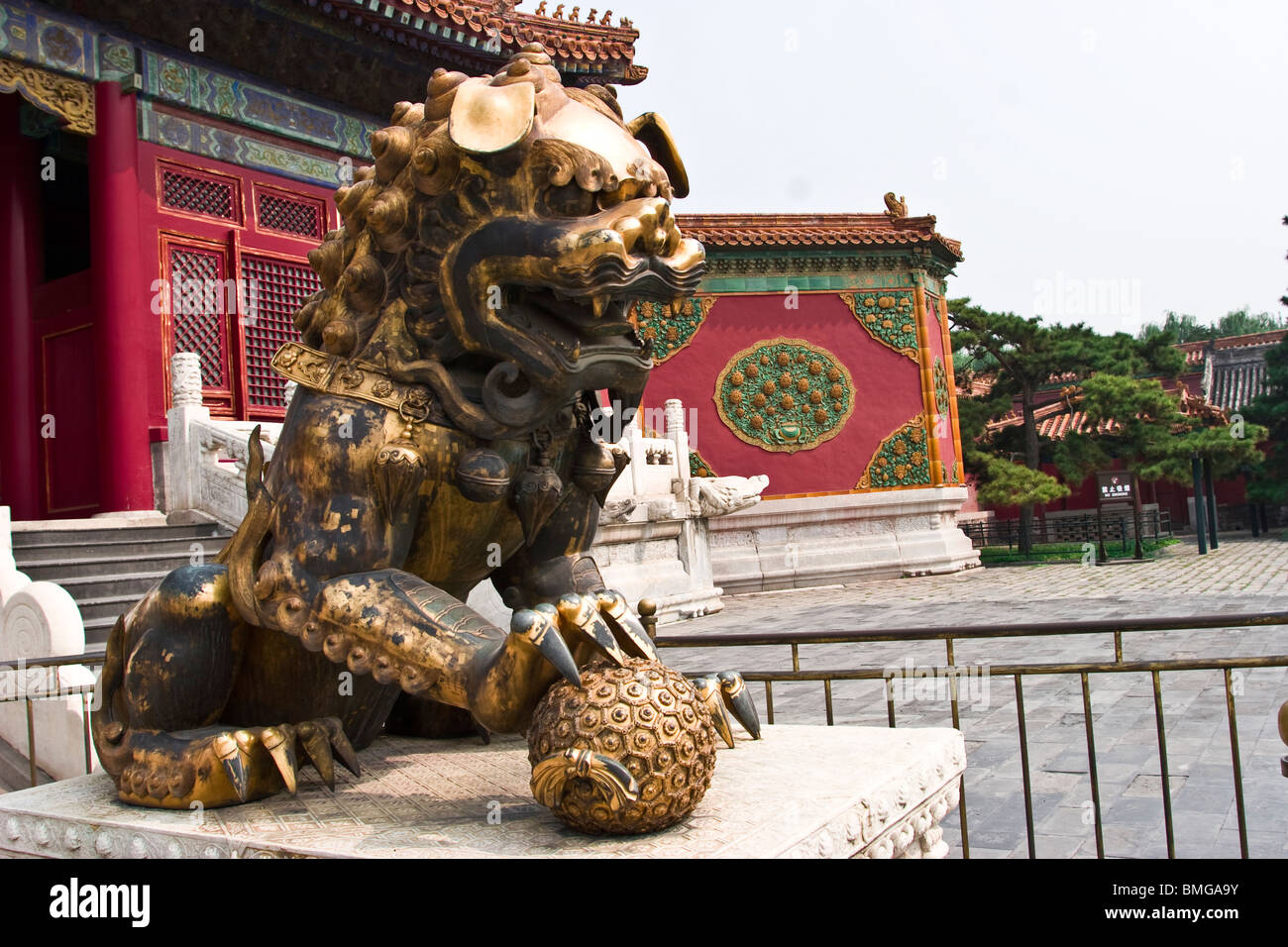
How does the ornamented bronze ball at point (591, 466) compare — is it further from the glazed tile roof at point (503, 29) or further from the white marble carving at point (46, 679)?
the glazed tile roof at point (503, 29)

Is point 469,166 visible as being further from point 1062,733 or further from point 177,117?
point 177,117

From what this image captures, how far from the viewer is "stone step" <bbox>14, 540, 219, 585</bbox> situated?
6.48 metres

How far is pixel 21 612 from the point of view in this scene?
503cm

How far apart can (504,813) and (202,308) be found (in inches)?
338

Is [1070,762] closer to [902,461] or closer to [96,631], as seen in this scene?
[96,631]

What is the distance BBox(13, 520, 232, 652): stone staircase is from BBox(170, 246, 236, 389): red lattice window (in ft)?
6.68

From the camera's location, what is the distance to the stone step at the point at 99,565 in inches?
255

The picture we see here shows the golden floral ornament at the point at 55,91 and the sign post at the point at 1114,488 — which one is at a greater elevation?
the golden floral ornament at the point at 55,91

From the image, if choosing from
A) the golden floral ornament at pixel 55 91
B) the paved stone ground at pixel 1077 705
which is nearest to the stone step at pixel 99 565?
the golden floral ornament at pixel 55 91

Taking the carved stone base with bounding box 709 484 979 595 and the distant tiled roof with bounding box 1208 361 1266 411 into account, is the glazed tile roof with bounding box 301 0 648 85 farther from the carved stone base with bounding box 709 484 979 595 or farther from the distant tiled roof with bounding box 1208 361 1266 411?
the distant tiled roof with bounding box 1208 361 1266 411

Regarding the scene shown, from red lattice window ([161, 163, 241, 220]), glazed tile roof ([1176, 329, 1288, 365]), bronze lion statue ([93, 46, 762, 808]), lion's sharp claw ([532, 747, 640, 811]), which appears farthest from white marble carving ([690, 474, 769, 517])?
glazed tile roof ([1176, 329, 1288, 365])

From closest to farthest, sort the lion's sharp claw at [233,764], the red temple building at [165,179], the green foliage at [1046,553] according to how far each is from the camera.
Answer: the lion's sharp claw at [233,764] → the red temple building at [165,179] → the green foliage at [1046,553]

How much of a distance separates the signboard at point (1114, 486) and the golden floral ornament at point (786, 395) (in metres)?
10.1

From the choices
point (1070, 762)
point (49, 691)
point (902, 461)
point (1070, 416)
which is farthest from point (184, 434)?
point (1070, 416)
